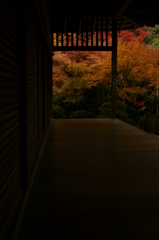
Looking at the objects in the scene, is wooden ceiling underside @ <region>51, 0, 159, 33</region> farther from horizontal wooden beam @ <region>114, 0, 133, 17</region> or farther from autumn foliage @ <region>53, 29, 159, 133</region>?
autumn foliage @ <region>53, 29, 159, 133</region>

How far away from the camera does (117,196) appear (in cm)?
219

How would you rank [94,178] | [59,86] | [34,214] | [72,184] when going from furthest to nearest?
[59,86], [94,178], [72,184], [34,214]

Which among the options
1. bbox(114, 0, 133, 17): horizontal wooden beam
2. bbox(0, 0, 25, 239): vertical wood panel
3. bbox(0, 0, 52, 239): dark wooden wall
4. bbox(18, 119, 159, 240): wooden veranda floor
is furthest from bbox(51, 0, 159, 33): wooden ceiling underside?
bbox(0, 0, 25, 239): vertical wood panel

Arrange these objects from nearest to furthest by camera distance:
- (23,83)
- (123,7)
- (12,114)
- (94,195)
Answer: (12,114) < (23,83) < (94,195) < (123,7)

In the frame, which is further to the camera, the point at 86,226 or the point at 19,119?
the point at 19,119

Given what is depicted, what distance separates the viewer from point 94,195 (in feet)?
7.28

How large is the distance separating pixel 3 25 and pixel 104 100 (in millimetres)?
10325

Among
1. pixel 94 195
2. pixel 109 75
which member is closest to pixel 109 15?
pixel 109 75

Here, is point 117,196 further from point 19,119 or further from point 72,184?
point 19,119

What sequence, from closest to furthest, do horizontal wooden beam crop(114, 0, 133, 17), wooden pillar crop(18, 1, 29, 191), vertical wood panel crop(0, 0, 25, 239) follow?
vertical wood panel crop(0, 0, 25, 239) < wooden pillar crop(18, 1, 29, 191) < horizontal wooden beam crop(114, 0, 133, 17)

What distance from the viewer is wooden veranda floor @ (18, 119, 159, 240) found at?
1655 millimetres

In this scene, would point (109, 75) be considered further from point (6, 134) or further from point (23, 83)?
point (6, 134)

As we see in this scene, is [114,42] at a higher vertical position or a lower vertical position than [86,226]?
higher

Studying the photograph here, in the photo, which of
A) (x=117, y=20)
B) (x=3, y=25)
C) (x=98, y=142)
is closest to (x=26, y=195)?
(x=3, y=25)
